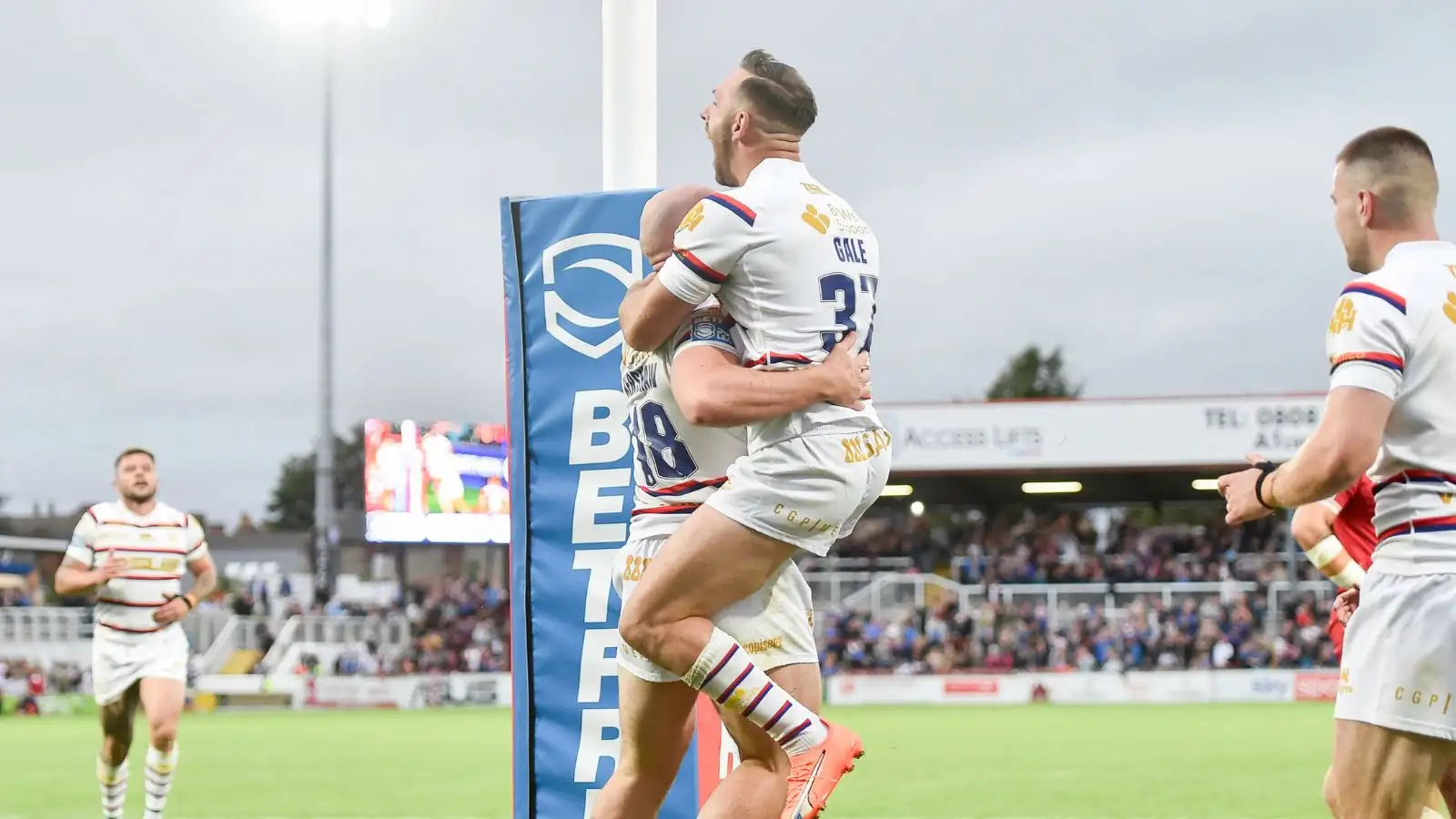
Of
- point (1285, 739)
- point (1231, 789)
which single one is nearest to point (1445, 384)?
point (1231, 789)

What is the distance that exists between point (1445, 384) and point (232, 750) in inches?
693

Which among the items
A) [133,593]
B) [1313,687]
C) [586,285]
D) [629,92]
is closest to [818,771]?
[586,285]

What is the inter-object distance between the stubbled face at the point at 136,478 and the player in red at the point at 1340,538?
22.8 feet

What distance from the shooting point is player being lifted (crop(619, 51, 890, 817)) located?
3.72 m

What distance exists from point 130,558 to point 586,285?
5007mm

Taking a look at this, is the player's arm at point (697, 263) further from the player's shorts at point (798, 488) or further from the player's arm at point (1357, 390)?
the player's arm at point (1357, 390)

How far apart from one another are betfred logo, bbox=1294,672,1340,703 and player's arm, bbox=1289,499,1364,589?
1018 inches

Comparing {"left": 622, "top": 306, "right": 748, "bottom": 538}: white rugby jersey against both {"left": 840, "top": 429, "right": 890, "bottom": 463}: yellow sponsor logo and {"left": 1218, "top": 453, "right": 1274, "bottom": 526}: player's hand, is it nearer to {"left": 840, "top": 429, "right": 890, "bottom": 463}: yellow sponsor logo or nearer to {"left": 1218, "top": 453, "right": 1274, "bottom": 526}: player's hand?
{"left": 840, "top": 429, "right": 890, "bottom": 463}: yellow sponsor logo

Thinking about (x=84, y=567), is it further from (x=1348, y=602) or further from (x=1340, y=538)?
(x=1348, y=602)

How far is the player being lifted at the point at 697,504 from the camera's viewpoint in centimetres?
376

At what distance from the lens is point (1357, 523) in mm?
4859

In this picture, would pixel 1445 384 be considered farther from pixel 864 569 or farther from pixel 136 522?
pixel 864 569

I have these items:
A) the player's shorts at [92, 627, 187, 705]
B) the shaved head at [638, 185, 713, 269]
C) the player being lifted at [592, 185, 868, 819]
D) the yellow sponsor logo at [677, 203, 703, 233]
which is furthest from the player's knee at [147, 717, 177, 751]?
the yellow sponsor logo at [677, 203, 703, 233]

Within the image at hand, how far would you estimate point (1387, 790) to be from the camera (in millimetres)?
3719
